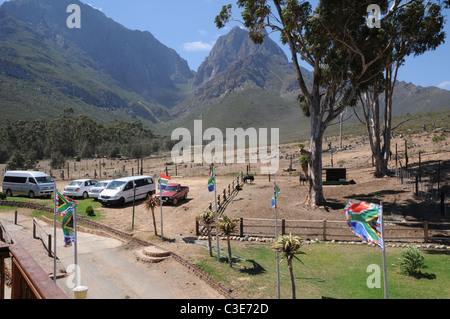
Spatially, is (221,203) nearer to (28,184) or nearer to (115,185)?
(115,185)

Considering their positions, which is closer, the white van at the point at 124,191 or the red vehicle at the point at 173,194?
the white van at the point at 124,191

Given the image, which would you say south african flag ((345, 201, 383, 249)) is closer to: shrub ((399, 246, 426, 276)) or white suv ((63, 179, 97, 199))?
shrub ((399, 246, 426, 276))

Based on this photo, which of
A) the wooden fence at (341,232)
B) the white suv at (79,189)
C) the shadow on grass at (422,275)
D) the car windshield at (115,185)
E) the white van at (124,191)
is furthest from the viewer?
the white suv at (79,189)

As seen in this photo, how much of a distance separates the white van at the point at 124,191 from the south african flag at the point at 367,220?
62.2ft

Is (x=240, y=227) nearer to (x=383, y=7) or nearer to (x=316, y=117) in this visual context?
(x=316, y=117)

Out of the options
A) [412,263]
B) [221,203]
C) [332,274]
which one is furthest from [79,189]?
[412,263]

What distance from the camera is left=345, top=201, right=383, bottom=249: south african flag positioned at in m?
8.16

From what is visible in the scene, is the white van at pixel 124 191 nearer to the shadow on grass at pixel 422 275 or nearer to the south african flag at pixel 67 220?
the south african flag at pixel 67 220

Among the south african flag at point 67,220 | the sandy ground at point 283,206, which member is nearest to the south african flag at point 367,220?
the sandy ground at point 283,206

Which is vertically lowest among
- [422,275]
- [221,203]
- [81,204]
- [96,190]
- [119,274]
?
[119,274]

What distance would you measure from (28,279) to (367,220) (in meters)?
7.48

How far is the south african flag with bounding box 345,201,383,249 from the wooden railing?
23.6ft

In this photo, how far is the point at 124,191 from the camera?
2545 cm

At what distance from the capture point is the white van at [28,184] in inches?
1140
